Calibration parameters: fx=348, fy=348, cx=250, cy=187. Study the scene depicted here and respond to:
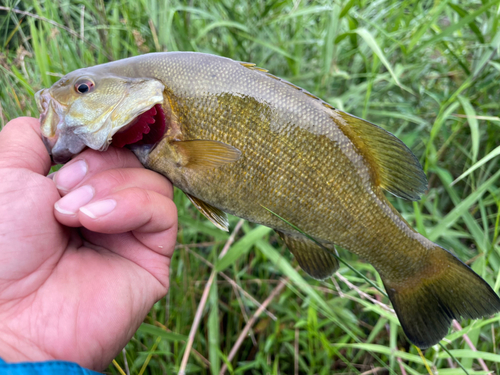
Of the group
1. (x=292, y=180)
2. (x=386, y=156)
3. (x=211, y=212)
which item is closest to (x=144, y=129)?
(x=211, y=212)

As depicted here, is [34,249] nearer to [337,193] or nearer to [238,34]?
[337,193]

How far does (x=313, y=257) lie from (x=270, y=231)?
897mm

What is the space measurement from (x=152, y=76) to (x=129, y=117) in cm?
17

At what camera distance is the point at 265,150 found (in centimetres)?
118

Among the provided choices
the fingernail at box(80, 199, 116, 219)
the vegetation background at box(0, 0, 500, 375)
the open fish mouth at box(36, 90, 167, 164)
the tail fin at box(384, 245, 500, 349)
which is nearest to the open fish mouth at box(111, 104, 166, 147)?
the open fish mouth at box(36, 90, 167, 164)

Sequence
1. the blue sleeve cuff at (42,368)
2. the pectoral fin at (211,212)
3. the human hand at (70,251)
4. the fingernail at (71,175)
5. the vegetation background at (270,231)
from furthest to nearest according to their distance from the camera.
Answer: the vegetation background at (270,231) < the pectoral fin at (211,212) < the fingernail at (71,175) < the human hand at (70,251) < the blue sleeve cuff at (42,368)

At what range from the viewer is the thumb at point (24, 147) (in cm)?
108

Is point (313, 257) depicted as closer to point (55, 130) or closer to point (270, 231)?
point (270, 231)

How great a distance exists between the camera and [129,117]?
1.14m

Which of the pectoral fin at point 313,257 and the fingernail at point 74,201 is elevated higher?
the fingernail at point 74,201

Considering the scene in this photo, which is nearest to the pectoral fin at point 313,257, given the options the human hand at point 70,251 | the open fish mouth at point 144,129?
the human hand at point 70,251

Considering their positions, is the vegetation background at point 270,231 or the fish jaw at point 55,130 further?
the vegetation background at point 270,231

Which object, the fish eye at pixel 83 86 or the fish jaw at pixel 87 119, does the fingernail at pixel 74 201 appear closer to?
the fish jaw at pixel 87 119

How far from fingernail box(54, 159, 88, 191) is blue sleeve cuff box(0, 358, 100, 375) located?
1.67 ft
